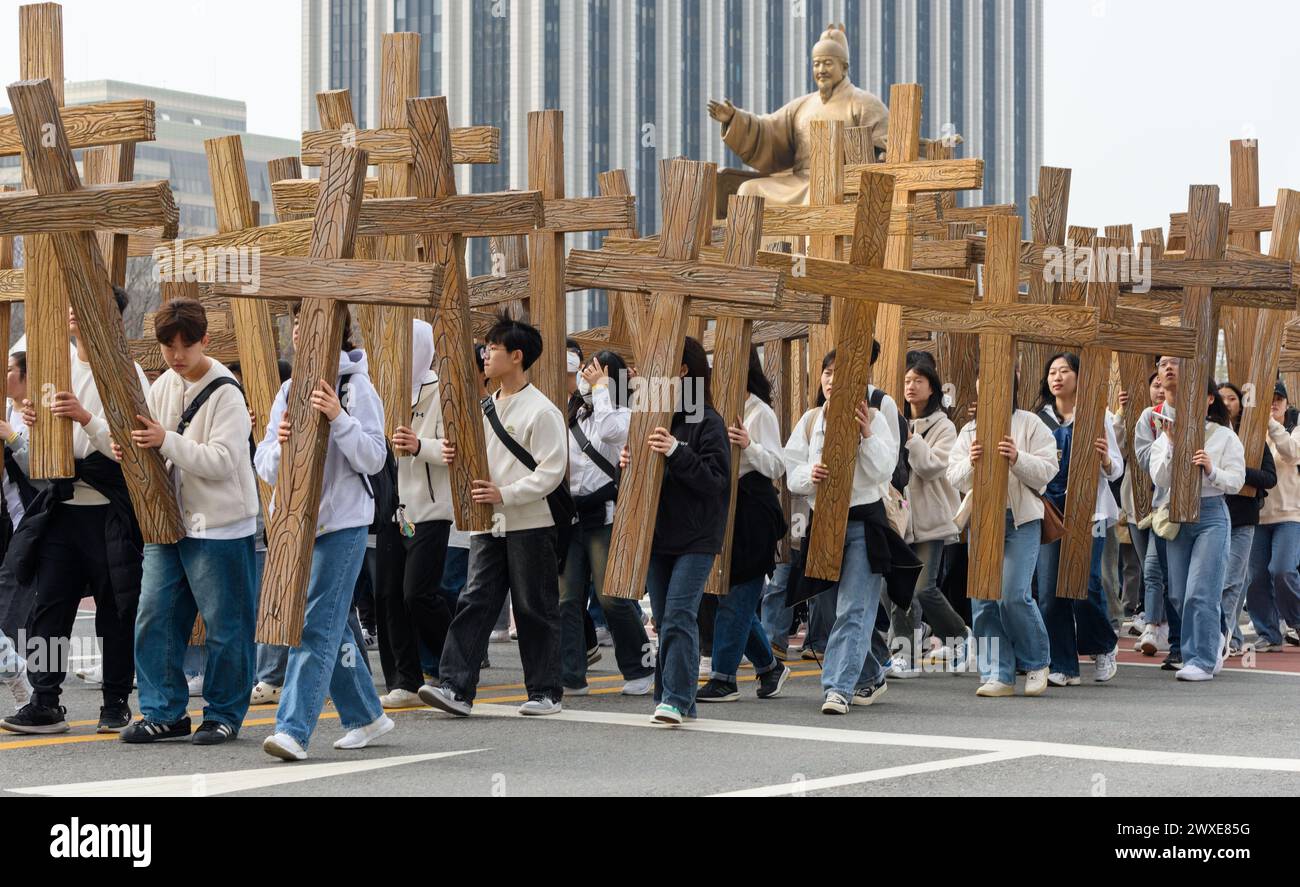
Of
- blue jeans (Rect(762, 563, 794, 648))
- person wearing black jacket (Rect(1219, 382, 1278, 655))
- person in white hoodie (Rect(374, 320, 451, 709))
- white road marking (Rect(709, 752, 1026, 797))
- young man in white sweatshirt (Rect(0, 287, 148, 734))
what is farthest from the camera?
blue jeans (Rect(762, 563, 794, 648))

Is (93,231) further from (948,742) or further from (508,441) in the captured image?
(948,742)

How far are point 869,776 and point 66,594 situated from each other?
12.7 feet

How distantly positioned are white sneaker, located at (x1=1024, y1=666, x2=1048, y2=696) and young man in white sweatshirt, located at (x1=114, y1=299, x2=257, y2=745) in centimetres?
461

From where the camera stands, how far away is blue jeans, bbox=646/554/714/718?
8844mm

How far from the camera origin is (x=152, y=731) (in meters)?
8.27

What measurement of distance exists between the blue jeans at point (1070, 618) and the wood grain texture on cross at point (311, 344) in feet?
16.6

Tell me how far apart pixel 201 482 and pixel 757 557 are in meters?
3.23

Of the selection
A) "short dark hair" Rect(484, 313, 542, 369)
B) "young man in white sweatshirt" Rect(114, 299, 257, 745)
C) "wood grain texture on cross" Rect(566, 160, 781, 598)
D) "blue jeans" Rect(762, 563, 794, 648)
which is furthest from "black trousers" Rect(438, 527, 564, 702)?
"blue jeans" Rect(762, 563, 794, 648)

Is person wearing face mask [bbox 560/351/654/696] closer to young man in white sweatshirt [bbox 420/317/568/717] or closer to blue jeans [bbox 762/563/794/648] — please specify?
young man in white sweatshirt [bbox 420/317/568/717]

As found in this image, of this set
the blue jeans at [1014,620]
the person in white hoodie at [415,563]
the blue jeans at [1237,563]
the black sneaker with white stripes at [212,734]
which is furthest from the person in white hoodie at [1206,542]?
the black sneaker with white stripes at [212,734]

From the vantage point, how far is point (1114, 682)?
1162 cm

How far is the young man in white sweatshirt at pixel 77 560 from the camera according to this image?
862 cm

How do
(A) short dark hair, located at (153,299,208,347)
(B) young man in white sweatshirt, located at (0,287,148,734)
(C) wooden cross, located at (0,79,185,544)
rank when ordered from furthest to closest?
(B) young man in white sweatshirt, located at (0,287,148,734) < (A) short dark hair, located at (153,299,208,347) < (C) wooden cross, located at (0,79,185,544)

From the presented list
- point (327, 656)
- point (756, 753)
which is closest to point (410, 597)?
point (327, 656)
